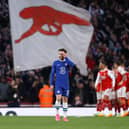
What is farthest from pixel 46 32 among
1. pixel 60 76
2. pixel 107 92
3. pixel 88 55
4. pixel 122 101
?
pixel 60 76

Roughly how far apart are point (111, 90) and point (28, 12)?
401 centimetres

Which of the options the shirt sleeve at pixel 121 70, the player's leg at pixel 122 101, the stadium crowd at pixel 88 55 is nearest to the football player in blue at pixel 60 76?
the shirt sleeve at pixel 121 70

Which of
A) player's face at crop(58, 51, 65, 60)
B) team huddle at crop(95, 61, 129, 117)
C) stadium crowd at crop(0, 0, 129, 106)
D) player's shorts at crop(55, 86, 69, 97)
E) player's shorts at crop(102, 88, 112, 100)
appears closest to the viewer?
player's face at crop(58, 51, 65, 60)

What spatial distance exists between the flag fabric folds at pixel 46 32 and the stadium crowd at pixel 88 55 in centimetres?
127

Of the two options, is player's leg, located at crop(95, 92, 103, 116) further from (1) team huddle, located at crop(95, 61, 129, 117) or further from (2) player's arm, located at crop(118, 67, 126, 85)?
(2) player's arm, located at crop(118, 67, 126, 85)

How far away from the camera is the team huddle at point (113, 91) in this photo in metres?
24.0

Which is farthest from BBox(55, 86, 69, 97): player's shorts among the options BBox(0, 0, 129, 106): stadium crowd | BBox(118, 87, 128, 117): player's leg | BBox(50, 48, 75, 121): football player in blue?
BBox(0, 0, 129, 106): stadium crowd

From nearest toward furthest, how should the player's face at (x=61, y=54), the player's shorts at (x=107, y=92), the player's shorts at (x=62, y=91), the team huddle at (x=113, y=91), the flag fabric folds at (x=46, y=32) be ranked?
the player's face at (x=61, y=54) < the player's shorts at (x=62, y=91) < the team huddle at (x=113, y=91) < the player's shorts at (x=107, y=92) < the flag fabric folds at (x=46, y=32)

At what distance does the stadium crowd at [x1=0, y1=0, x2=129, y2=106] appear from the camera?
25.9 m

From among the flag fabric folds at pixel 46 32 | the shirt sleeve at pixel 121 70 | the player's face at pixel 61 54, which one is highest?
the flag fabric folds at pixel 46 32

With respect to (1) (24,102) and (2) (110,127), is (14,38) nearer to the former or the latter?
(1) (24,102)

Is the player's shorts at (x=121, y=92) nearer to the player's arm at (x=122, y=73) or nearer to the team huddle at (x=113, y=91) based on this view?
the team huddle at (x=113, y=91)

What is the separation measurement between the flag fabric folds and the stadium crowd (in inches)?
49.9

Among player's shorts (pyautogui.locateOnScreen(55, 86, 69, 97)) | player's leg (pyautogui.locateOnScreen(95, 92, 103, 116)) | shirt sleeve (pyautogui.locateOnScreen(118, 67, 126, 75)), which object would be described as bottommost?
player's leg (pyautogui.locateOnScreen(95, 92, 103, 116))
